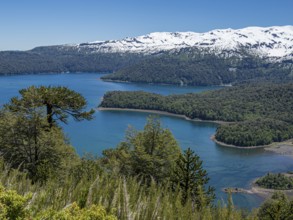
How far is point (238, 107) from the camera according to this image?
526 feet

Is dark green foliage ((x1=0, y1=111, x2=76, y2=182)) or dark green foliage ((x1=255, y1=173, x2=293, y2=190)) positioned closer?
dark green foliage ((x1=0, y1=111, x2=76, y2=182))

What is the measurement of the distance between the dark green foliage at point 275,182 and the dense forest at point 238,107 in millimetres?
34411

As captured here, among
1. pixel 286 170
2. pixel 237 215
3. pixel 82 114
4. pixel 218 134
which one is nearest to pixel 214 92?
pixel 218 134

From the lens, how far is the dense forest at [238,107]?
119 m

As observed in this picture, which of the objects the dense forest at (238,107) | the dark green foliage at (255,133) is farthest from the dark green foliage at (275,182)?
the dense forest at (238,107)

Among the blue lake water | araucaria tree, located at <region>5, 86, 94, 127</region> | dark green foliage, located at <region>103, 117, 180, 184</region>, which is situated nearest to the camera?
dark green foliage, located at <region>103, 117, 180, 184</region>

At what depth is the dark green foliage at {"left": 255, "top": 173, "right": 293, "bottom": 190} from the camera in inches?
2896

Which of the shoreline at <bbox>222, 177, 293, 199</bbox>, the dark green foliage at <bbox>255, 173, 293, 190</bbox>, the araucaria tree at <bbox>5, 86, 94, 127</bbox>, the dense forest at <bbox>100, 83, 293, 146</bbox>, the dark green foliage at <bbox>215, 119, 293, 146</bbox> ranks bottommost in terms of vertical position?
the shoreline at <bbox>222, 177, 293, 199</bbox>

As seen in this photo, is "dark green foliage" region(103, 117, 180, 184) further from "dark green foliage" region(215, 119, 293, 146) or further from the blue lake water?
"dark green foliage" region(215, 119, 293, 146)

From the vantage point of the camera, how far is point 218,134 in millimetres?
110875

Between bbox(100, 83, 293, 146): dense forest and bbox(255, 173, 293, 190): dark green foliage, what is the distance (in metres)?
34.4

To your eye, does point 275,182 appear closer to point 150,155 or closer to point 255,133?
point 255,133

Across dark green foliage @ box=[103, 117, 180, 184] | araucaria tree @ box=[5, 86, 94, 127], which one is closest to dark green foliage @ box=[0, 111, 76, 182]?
araucaria tree @ box=[5, 86, 94, 127]

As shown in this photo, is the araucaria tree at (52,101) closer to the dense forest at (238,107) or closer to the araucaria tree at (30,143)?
the araucaria tree at (30,143)
